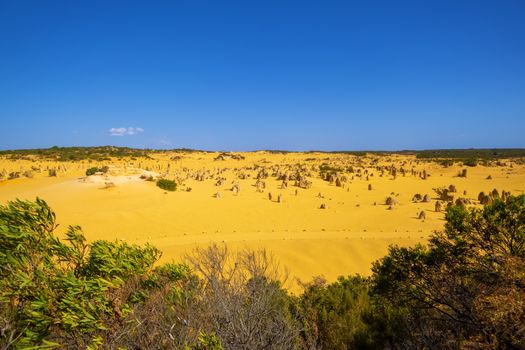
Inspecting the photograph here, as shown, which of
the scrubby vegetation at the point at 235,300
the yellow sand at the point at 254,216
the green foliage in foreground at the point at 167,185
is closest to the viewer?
the scrubby vegetation at the point at 235,300

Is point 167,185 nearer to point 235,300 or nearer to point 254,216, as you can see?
point 254,216

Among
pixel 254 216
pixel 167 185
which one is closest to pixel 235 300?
pixel 254 216

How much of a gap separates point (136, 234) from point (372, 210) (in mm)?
12736

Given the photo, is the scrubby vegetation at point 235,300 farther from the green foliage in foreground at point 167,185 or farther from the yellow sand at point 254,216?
the green foliage in foreground at point 167,185

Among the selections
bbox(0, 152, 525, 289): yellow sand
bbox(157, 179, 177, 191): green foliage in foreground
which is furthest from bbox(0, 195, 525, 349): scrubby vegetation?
bbox(157, 179, 177, 191): green foliage in foreground

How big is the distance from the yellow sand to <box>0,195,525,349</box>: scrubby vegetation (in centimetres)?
367

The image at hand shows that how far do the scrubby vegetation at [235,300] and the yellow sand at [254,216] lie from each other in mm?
3675

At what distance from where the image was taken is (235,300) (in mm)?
4836

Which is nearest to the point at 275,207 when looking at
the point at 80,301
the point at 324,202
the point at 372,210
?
the point at 324,202

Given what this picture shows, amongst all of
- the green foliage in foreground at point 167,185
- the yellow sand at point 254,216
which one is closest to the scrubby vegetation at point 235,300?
the yellow sand at point 254,216

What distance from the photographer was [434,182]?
93.7 ft

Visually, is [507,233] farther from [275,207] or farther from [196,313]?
[275,207]

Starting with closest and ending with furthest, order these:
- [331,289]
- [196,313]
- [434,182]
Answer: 1. [196,313]
2. [331,289]
3. [434,182]

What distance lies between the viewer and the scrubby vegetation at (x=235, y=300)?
4.15 metres
